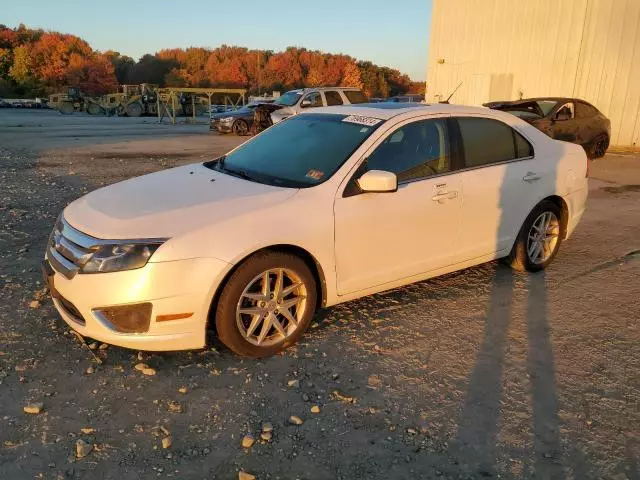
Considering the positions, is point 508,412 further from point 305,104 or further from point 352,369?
point 305,104

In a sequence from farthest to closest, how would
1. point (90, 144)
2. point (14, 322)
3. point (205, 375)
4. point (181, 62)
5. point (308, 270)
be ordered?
point (181, 62) → point (90, 144) → point (14, 322) → point (308, 270) → point (205, 375)

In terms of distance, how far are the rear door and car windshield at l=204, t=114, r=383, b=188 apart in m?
0.95

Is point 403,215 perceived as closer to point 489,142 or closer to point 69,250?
point 489,142

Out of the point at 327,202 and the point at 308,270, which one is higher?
the point at 327,202

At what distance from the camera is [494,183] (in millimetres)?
4465

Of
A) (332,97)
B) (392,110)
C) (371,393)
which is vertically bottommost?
(371,393)

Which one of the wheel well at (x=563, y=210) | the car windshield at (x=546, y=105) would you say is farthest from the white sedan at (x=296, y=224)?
the car windshield at (x=546, y=105)

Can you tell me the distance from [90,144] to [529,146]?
14.7 meters

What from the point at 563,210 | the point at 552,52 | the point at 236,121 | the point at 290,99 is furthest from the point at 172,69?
the point at 563,210

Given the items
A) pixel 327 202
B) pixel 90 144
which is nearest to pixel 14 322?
pixel 327 202

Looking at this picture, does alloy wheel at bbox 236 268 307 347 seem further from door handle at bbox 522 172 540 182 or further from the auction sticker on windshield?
door handle at bbox 522 172 540 182

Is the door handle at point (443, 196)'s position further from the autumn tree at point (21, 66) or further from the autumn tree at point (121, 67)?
the autumn tree at point (121, 67)

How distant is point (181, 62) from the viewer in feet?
312

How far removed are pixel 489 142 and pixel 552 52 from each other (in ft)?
49.2
